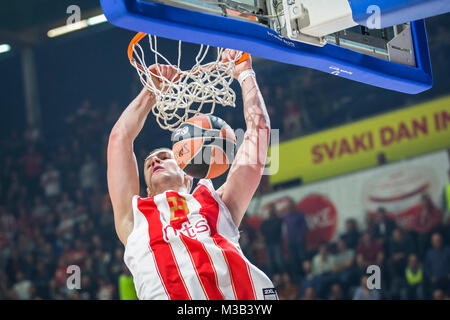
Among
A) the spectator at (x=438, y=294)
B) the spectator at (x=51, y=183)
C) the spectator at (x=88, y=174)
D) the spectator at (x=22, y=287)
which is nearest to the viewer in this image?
the spectator at (x=438, y=294)

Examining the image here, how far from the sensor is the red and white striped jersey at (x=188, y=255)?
3.06 m

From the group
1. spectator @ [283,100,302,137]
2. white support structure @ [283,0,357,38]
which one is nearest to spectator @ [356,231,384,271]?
spectator @ [283,100,302,137]

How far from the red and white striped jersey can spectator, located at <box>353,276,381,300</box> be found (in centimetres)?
426

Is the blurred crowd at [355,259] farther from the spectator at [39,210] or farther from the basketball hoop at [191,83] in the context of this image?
the basketball hoop at [191,83]

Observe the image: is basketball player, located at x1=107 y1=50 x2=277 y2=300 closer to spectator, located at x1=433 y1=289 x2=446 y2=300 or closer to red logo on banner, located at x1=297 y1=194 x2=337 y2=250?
spectator, located at x1=433 y1=289 x2=446 y2=300

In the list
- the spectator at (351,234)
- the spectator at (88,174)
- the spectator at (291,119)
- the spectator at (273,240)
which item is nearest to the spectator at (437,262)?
the spectator at (351,234)

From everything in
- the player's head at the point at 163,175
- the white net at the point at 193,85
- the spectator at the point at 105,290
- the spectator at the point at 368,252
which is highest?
the white net at the point at 193,85

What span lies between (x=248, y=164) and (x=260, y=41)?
2.39 ft

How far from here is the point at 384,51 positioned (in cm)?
346

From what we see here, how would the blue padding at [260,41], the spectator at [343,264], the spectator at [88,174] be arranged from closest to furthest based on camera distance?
1. the blue padding at [260,41]
2. the spectator at [343,264]
3. the spectator at [88,174]

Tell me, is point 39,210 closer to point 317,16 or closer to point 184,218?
point 184,218

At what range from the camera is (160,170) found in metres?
3.66

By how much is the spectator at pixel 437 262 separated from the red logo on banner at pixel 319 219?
67.1 inches

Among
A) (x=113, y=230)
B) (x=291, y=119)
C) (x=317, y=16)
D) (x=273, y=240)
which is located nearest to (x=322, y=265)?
(x=273, y=240)
